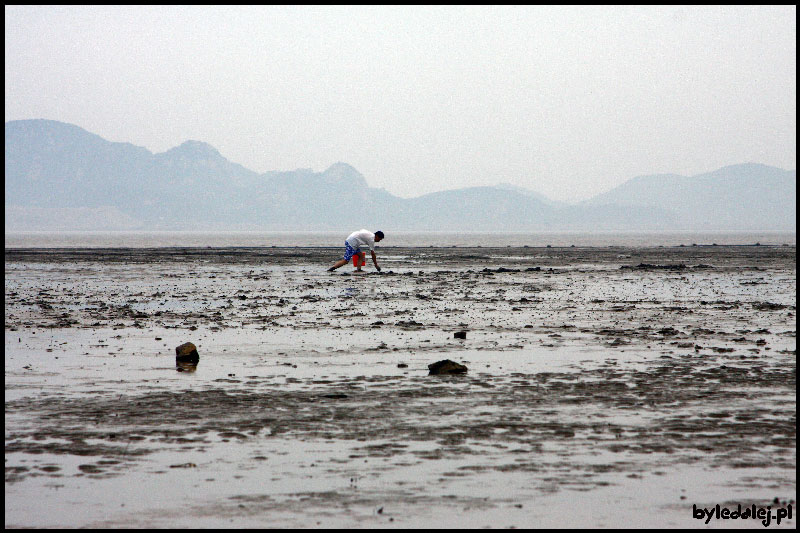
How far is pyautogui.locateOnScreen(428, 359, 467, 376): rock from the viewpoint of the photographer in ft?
42.6

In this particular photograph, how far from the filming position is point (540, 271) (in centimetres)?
4047

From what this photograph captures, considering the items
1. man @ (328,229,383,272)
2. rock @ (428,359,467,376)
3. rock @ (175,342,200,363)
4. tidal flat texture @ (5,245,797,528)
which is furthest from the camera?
man @ (328,229,383,272)

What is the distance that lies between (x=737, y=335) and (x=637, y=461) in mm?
10033

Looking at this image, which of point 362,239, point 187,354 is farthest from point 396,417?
point 362,239

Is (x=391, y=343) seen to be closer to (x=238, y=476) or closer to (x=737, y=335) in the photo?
(x=737, y=335)

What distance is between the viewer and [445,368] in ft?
42.7

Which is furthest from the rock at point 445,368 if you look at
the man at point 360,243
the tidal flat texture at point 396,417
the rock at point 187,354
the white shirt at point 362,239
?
the white shirt at point 362,239

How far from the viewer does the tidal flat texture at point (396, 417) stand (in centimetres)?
716

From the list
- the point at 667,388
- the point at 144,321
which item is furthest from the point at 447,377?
the point at 144,321

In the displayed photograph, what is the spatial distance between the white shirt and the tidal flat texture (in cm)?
1106

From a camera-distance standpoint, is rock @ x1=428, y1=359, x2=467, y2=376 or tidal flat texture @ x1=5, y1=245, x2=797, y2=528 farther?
rock @ x1=428, y1=359, x2=467, y2=376

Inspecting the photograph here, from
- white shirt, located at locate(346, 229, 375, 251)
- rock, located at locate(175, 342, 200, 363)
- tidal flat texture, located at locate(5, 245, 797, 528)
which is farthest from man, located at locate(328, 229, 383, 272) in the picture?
rock, located at locate(175, 342, 200, 363)

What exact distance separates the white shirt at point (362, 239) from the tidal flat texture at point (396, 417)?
36.3ft

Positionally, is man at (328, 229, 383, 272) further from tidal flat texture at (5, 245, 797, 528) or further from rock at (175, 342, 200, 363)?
rock at (175, 342, 200, 363)
